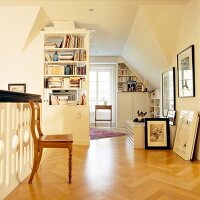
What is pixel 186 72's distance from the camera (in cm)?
377

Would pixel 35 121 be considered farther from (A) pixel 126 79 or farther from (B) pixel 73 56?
(A) pixel 126 79

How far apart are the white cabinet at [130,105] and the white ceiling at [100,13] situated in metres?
2.47

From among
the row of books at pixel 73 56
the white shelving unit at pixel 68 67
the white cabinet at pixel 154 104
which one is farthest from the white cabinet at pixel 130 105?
the row of books at pixel 73 56

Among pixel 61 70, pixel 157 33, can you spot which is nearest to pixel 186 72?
pixel 157 33

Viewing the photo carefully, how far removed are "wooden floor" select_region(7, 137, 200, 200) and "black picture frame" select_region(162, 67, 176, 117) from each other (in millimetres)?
1417

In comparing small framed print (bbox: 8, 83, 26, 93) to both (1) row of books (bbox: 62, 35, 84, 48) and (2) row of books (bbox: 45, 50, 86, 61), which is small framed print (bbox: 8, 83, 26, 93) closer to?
(2) row of books (bbox: 45, 50, 86, 61)

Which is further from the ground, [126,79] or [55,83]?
[126,79]

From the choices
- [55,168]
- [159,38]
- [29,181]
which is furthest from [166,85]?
[29,181]

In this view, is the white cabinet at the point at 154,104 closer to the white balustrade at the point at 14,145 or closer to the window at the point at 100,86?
the window at the point at 100,86

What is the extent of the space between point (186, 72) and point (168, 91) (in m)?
1.34

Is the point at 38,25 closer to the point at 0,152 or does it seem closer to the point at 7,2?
the point at 7,2

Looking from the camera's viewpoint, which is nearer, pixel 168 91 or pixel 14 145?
pixel 14 145

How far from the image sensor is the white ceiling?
3785 millimetres

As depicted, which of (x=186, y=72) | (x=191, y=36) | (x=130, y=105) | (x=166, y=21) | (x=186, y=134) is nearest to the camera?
(x=186, y=134)
